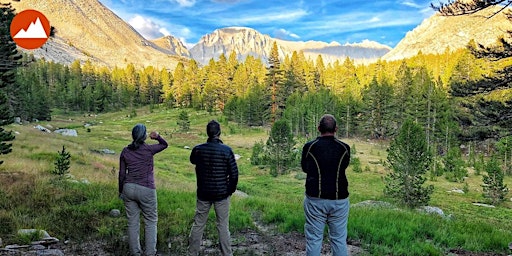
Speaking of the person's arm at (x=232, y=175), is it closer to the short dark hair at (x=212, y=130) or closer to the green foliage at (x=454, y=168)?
the short dark hair at (x=212, y=130)

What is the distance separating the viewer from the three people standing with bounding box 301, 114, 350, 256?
5301 mm

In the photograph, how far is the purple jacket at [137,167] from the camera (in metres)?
6.29

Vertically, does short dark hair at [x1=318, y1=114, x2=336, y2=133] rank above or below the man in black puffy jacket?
above

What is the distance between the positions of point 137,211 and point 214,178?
63.7 inches

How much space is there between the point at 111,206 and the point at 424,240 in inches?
298

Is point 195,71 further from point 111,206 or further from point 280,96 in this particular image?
point 111,206

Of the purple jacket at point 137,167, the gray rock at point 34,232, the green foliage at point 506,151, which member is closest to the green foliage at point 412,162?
the purple jacket at point 137,167

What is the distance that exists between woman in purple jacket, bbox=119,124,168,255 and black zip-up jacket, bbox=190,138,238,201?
93 centimetres

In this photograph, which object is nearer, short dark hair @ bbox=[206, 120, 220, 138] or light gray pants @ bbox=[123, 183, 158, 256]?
short dark hair @ bbox=[206, 120, 220, 138]

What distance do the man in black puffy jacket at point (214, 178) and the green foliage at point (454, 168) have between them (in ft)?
121

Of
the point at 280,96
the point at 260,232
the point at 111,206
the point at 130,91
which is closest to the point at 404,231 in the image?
the point at 260,232

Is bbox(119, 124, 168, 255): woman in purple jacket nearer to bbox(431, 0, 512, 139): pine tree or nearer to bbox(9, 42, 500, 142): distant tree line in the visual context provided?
bbox(431, 0, 512, 139): pine tree

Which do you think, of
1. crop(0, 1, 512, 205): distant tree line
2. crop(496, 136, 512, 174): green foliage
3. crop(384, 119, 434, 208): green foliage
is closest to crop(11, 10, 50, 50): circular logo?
crop(0, 1, 512, 205): distant tree line

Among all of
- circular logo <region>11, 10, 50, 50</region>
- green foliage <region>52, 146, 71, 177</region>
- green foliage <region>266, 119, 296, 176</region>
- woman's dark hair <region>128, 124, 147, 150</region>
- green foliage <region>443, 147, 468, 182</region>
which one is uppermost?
circular logo <region>11, 10, 50, 50</region>
